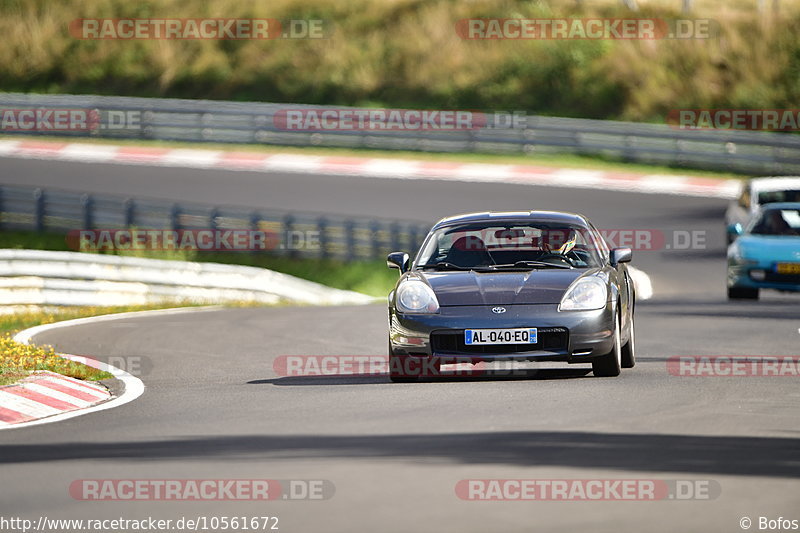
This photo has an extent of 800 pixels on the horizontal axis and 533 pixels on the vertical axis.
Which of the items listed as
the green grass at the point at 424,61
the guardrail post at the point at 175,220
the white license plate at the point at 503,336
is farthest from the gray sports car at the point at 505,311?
the green grass at the point at 424,61

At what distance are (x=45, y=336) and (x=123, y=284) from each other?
5946 millimetres

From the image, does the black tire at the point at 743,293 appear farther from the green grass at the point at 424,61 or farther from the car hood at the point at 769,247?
the green grass at the point at 424,61

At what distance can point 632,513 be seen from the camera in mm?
6762

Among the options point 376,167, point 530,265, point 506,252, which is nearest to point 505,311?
point 530,265

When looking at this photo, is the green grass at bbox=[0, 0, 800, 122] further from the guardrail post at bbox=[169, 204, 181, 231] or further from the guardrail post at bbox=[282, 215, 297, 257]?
the guardrail post at bbox=[169, 204, 181, 231]

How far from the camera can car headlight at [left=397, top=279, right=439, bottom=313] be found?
11805 mm

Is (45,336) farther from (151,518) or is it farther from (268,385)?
(151,518)

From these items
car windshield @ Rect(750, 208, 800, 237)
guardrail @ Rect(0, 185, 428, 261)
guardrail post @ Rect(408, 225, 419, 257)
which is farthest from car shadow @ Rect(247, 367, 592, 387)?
guardrail @ Rect(0, 185, 428, 261)

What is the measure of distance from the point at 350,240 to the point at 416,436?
19.3 metres

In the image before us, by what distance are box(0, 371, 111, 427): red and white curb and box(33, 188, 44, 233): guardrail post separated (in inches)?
670

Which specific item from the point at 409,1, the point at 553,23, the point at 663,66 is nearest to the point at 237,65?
the point at 409,1

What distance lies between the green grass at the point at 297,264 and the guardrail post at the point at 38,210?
17 cm

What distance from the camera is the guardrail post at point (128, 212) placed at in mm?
27953

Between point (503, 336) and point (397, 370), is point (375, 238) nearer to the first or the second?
point (397, 370)
